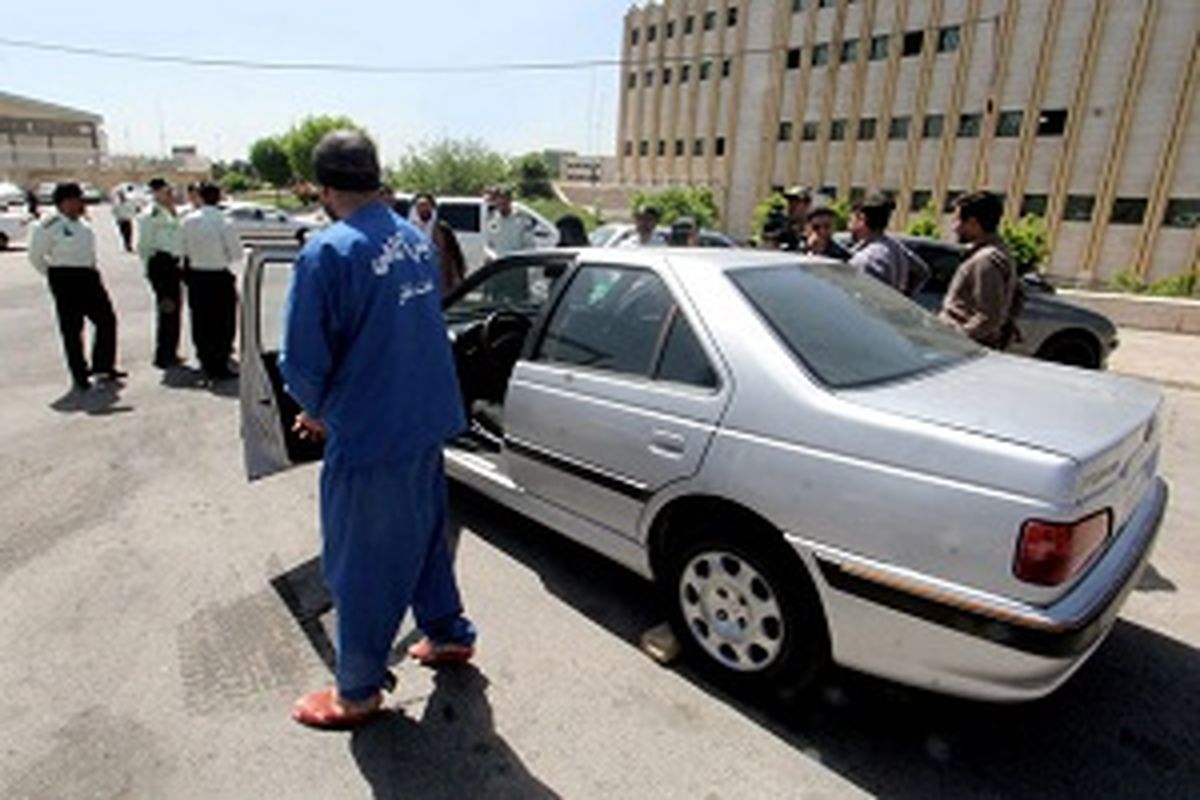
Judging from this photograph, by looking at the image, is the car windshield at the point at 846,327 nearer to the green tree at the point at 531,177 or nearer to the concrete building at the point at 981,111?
the concrete building at the point at 981,111

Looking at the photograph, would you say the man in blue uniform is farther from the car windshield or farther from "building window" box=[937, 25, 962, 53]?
"building window" box=[937, 25, 962, 53]

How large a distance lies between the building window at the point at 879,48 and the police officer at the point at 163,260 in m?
34.6

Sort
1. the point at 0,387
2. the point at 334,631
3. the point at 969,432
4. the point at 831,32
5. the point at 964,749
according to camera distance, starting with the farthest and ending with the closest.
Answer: the point at 831,32 → the point at 0,387 → the point at 334,631 → the point at 964,749 → the point at 969,432

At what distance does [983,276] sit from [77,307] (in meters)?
6.94

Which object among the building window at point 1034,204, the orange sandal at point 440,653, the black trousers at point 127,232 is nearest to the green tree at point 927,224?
the building window at point 1034,204

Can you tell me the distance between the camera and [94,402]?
6.01m

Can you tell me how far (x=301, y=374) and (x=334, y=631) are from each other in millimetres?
1379

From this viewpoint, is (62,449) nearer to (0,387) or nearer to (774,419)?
(0,387)

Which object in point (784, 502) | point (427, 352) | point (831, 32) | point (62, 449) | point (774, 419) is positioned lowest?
point (62, 449)

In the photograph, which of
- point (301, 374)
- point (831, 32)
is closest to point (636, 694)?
point (301, 374)

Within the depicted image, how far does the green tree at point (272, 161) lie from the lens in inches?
3029

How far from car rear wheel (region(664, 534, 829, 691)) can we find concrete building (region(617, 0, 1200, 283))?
31765 millimetres

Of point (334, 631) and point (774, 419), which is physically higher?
point (774, 419)

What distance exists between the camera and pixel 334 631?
2990mm
